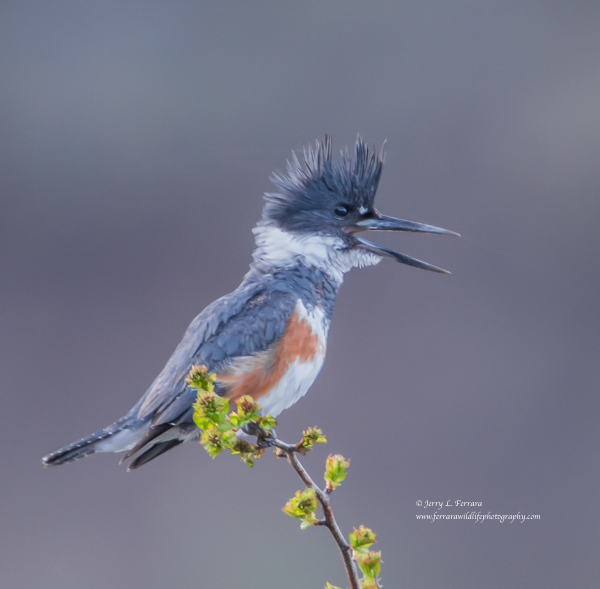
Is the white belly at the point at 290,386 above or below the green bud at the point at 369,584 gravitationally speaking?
above

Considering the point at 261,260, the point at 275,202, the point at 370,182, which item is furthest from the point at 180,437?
the point at 370,182

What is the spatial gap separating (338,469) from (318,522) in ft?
0.21

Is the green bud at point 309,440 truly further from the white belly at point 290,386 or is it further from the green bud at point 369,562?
the white belly at point 290,386

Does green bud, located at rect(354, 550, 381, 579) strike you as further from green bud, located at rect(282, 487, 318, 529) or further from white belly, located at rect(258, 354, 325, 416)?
white belly, located at rect(258, 354, 325, 416)

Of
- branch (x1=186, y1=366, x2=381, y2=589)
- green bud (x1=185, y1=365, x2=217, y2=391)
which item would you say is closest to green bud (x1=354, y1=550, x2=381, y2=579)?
branch (x1=186, y1=366, x2=381, y2=589)

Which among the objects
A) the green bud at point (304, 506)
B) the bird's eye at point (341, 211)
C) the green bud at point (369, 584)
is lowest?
the green bud at point (369, 584)

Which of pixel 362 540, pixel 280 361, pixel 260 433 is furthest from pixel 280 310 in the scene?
pixel 362 540

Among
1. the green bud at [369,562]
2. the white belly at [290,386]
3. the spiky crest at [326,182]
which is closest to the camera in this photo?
the green bud at [369,562]

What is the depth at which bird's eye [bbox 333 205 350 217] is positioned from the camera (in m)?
1.14

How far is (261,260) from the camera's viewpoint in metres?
1.16

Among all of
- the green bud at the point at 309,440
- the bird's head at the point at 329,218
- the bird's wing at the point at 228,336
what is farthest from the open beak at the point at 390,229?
the green bud at the point at 309,440

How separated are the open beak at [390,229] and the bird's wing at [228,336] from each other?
18cm

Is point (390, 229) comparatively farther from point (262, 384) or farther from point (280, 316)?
point (262, 384)

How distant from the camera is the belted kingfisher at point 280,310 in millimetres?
952
